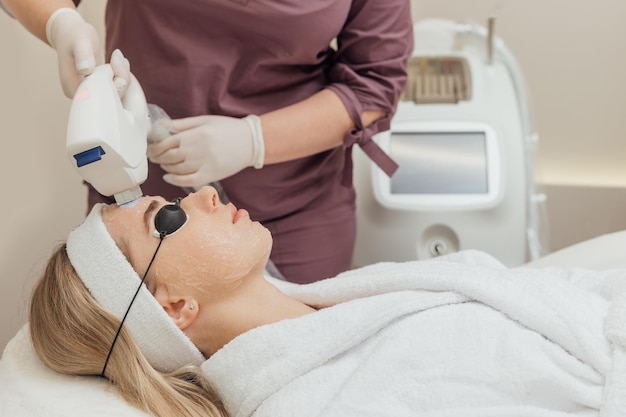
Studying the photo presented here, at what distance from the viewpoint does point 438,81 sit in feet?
6.50

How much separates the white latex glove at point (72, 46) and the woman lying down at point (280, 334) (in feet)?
0.79

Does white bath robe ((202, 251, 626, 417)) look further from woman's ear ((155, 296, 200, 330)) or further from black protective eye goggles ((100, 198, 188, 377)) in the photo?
black protective eye goggles ((100, 198, 188, 377))

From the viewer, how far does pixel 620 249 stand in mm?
1458

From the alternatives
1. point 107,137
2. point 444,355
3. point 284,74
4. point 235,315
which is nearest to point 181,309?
point 235,315

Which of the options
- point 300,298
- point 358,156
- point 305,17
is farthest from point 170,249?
point 358,156

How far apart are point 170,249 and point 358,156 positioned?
35.6 inches

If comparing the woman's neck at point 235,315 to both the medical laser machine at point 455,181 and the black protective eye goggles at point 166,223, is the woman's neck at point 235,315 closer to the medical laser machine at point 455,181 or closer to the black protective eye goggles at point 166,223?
the black protective eye goggles at point 166,223

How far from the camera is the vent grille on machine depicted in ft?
6.32

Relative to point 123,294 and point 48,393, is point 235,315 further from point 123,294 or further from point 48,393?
point 48,393

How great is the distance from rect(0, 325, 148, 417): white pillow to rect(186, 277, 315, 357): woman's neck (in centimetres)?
17

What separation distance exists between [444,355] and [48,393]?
1.97ft

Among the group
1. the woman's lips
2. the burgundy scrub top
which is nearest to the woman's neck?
the woman's lips

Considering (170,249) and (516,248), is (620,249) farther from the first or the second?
(170,249)

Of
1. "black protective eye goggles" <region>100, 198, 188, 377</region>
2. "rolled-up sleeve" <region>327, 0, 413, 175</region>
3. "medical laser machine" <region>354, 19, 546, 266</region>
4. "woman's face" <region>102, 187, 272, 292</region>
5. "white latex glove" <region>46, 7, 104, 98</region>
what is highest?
"white latex glove" <region>46, 7, 104, 98</region>
